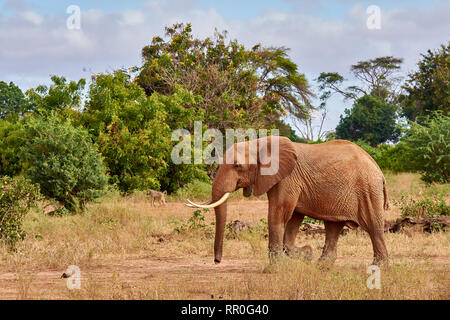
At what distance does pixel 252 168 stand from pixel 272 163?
0.90ft

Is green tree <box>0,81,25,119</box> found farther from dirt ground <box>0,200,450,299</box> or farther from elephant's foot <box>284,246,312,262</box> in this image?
elephant's foot <box>284,246,312,262</box>

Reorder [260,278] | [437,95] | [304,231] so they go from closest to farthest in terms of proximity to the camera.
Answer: [260,278]
[304,231]
[437,95]

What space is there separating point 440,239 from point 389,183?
1360cm

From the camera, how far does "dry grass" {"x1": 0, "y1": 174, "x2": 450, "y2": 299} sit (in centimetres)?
698

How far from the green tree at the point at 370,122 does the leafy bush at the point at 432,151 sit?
78.6 ft

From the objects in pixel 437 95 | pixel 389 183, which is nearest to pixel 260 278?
pixel 389 183

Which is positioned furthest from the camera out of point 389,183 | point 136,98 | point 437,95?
point 437,95

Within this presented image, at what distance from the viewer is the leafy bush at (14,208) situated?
414 inches

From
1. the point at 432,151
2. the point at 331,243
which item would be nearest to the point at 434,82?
the point at 432,151

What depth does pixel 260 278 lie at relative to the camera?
7719 millimetres

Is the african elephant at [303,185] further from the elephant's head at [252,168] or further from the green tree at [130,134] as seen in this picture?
the green tree at [130,134]

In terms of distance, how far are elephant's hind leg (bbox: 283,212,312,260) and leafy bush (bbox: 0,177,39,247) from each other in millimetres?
4813

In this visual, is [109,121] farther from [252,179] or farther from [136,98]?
[252,179]
